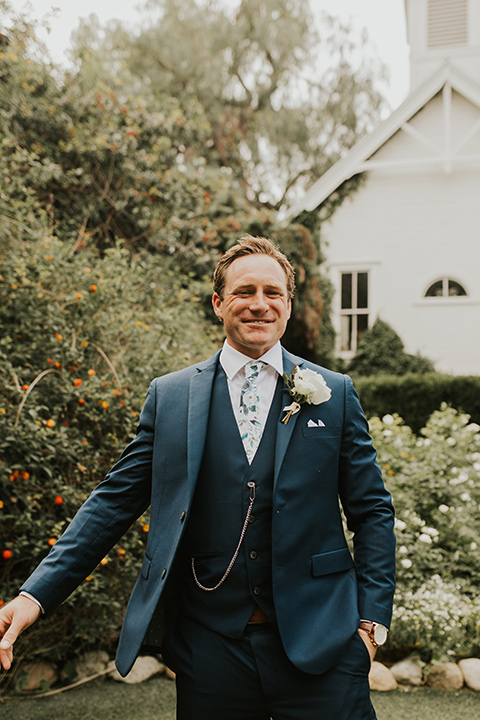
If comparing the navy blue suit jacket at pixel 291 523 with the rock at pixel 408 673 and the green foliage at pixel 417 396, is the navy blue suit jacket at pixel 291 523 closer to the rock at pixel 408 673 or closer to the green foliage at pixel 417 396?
the rock at pixel 408 673

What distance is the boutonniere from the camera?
205 cm

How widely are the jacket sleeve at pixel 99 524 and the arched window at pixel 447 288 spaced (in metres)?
11.7

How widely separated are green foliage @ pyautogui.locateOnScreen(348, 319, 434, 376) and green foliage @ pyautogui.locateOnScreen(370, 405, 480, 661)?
639 centimetres

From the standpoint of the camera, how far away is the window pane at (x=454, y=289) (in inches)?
508

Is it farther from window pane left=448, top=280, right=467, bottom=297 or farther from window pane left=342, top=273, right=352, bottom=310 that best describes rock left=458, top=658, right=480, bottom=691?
window pane left=342, top=273, right=352, bottom=310

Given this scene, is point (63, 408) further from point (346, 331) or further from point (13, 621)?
point (346, 331)

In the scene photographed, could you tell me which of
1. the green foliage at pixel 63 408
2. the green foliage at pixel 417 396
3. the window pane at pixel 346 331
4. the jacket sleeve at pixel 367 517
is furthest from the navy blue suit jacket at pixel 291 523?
the window pane at pixel 346 331

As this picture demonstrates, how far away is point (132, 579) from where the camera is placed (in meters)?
4.27

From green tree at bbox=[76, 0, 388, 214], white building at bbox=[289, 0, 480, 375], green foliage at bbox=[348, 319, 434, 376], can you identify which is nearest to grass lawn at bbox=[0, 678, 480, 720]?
green foliage at bbox=[348, 319, 434, 376]

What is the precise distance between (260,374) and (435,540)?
322 cm

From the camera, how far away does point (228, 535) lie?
1.99m

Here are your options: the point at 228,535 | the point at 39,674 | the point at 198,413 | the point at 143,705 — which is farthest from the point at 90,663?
the point at 198,413

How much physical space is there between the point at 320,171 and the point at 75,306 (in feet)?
59.6

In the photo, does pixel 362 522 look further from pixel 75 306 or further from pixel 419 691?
pixel 75 306
